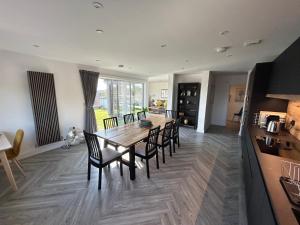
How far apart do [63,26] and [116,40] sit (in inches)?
29.0

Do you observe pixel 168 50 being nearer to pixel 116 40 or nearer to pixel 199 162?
pixel 116 40

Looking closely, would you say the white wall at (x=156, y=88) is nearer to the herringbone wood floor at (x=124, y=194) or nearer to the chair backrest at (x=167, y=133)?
the chair backrest at (x=167, y=133)

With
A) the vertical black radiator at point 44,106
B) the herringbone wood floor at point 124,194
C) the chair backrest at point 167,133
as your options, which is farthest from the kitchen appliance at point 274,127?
the vertical black radiator at point 44,106

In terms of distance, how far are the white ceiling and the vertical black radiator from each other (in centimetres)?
87

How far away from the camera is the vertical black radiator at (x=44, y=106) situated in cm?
315

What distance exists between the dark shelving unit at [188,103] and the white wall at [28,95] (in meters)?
4.17

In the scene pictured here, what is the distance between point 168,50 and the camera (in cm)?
268

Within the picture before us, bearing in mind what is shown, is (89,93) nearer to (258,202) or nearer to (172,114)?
(172,114)

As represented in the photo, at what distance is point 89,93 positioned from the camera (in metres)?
4.23

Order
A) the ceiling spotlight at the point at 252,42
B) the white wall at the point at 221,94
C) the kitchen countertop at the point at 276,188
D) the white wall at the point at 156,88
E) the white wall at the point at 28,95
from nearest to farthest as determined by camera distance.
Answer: the kitchen countertop at the point at 276,188 → the ceiling spotlight at the point at 252,42 → the white wall at the point at 28,95 → the white wall at the point at 221,94 → the white wall at the point at 156,88

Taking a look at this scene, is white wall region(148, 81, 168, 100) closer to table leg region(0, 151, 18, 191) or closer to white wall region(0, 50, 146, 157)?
white wall region(0, 50, 146, 157)

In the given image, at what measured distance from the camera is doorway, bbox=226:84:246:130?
6.39 metres

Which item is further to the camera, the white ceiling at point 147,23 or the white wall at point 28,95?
the white wall at point 28,95

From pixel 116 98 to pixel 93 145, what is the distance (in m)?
3.48
